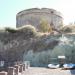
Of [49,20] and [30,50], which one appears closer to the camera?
[30,50]

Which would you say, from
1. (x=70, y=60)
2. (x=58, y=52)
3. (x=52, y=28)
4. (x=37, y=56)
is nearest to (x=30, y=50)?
(x=37, y=56)

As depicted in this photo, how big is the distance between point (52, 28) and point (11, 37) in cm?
1068

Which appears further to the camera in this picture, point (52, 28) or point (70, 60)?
point (52, 28)

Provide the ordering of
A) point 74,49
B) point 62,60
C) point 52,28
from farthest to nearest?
point 52,28 < point 74,49 < point 62,60

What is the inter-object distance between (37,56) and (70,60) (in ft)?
17.6

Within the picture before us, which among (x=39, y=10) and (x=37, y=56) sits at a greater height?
(x=39, y=10)

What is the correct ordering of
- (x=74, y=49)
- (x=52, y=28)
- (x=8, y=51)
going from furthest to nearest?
(x=52, y=28) < (x=8, y=51) < (x=74, y=49)

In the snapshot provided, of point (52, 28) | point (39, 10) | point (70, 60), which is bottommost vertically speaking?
point (70, 60)

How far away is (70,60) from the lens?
3391 centimetres

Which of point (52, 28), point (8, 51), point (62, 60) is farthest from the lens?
point (52, 28)

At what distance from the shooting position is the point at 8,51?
38.3 m

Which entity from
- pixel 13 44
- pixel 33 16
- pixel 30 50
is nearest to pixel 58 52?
pixel 30 50

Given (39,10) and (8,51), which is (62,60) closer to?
(8,51)

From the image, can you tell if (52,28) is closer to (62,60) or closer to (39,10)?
(39,10)
